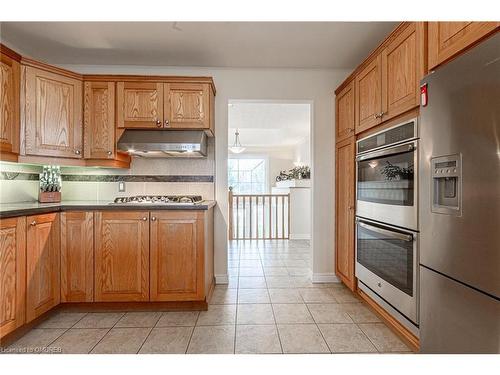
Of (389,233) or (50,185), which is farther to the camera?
(50,185)

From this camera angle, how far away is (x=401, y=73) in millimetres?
1804

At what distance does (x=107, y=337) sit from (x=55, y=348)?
12.2 inches

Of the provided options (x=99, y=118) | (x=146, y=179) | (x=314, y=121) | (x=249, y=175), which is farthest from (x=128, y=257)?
(x=249, y=175)

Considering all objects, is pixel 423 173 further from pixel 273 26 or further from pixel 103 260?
pixel 103 260

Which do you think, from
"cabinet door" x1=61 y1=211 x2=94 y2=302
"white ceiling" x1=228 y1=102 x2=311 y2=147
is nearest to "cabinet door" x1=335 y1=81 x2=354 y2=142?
"white ceiling" x1=228 y1=102 x2=311 y2=147

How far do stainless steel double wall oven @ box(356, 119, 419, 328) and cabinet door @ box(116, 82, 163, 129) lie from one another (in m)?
1.91

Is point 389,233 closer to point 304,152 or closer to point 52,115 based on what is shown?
point 52,115

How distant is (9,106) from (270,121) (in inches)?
178

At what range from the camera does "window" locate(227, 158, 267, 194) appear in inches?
400

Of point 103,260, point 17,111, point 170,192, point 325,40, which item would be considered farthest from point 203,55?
point 103,260

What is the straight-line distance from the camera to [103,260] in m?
2.30

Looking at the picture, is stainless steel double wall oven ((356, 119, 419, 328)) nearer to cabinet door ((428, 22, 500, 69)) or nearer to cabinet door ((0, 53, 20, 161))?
cabinet door ((428, 22, 500, 69))

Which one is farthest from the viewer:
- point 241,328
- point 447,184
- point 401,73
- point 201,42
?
point 201,42

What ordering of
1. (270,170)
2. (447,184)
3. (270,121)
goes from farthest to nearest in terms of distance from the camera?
(270,170), (270,121), (447,184)
